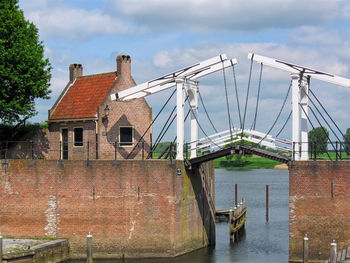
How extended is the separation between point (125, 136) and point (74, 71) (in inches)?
227

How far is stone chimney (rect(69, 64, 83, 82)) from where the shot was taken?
30.9 meters

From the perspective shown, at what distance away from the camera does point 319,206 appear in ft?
70.1

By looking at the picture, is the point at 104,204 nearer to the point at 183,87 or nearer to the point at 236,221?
the point at 183,87

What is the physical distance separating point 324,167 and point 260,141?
10.1 feet

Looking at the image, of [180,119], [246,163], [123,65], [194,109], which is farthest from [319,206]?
[246,163]

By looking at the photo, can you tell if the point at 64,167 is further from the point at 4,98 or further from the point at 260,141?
the point at 260,141

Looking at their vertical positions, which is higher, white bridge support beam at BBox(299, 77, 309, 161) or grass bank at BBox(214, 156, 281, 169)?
white bridge support beam at BBox(299, 77, 309, 161)

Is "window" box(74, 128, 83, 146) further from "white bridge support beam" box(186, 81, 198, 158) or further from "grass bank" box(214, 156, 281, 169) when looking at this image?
"grass bank" box(214, 156, 281, 169)

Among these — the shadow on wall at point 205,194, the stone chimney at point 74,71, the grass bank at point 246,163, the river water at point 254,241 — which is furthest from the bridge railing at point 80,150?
the grass bank at point 246,163

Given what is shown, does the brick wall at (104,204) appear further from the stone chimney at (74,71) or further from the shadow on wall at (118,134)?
the stone chimney at (74,71)

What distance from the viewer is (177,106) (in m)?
24.0

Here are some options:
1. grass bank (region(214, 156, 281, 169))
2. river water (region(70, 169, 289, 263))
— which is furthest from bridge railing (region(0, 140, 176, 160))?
grass bank (region(214, 156, 281, 169))

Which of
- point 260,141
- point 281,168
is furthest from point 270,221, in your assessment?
point 281,168

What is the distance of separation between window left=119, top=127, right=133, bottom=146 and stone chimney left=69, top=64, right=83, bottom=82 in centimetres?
521
